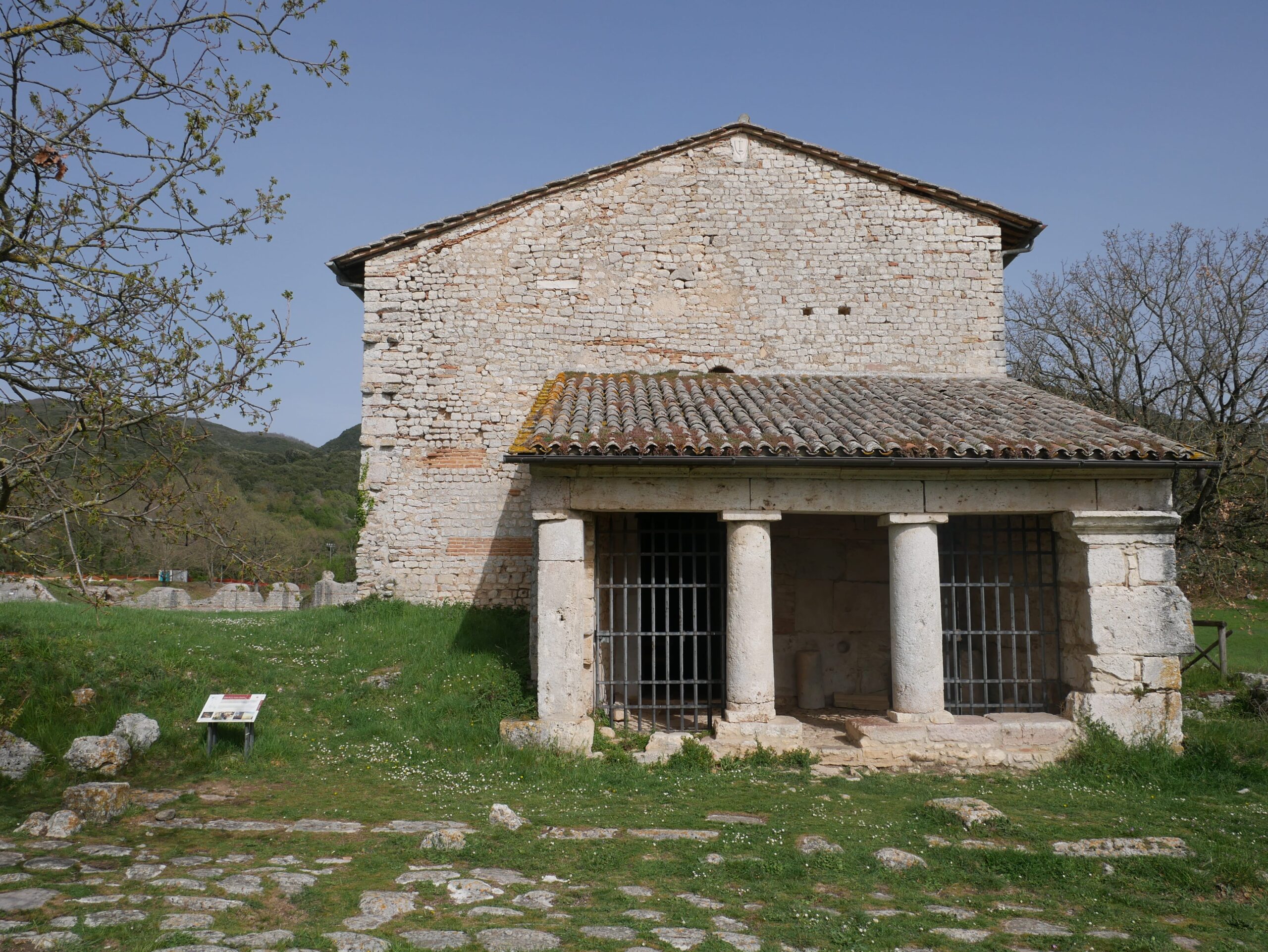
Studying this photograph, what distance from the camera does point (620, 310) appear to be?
12.1 metres

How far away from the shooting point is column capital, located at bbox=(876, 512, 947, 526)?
8.39 m

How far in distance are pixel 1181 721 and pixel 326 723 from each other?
29.2 ft

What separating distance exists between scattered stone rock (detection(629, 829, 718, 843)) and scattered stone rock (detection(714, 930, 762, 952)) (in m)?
1.42

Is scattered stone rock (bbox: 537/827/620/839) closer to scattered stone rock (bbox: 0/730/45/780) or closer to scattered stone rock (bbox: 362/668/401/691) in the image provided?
scattered stone rock (bbox: 362/668/401/691)

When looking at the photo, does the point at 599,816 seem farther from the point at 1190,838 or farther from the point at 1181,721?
the point at 1181,721

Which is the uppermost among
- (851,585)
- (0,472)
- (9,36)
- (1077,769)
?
(9,36)

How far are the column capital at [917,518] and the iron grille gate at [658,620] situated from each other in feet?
6.00

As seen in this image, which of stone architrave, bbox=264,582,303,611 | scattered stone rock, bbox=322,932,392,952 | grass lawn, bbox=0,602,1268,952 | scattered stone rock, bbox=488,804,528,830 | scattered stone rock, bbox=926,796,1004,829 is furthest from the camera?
stone architrave, bbox=264,582,303,611

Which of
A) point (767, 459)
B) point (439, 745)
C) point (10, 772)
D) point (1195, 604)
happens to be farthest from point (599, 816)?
point (1195, 604)

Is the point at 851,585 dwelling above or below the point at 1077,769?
above

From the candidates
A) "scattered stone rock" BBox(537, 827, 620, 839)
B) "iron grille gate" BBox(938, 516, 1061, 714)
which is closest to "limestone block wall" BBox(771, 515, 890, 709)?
"iron grille gate" BBox(938, 516, 1061, 714)

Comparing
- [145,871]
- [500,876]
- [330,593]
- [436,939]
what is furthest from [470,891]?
[330,593]

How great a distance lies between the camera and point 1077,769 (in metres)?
7.86

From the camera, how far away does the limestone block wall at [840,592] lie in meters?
11.1
